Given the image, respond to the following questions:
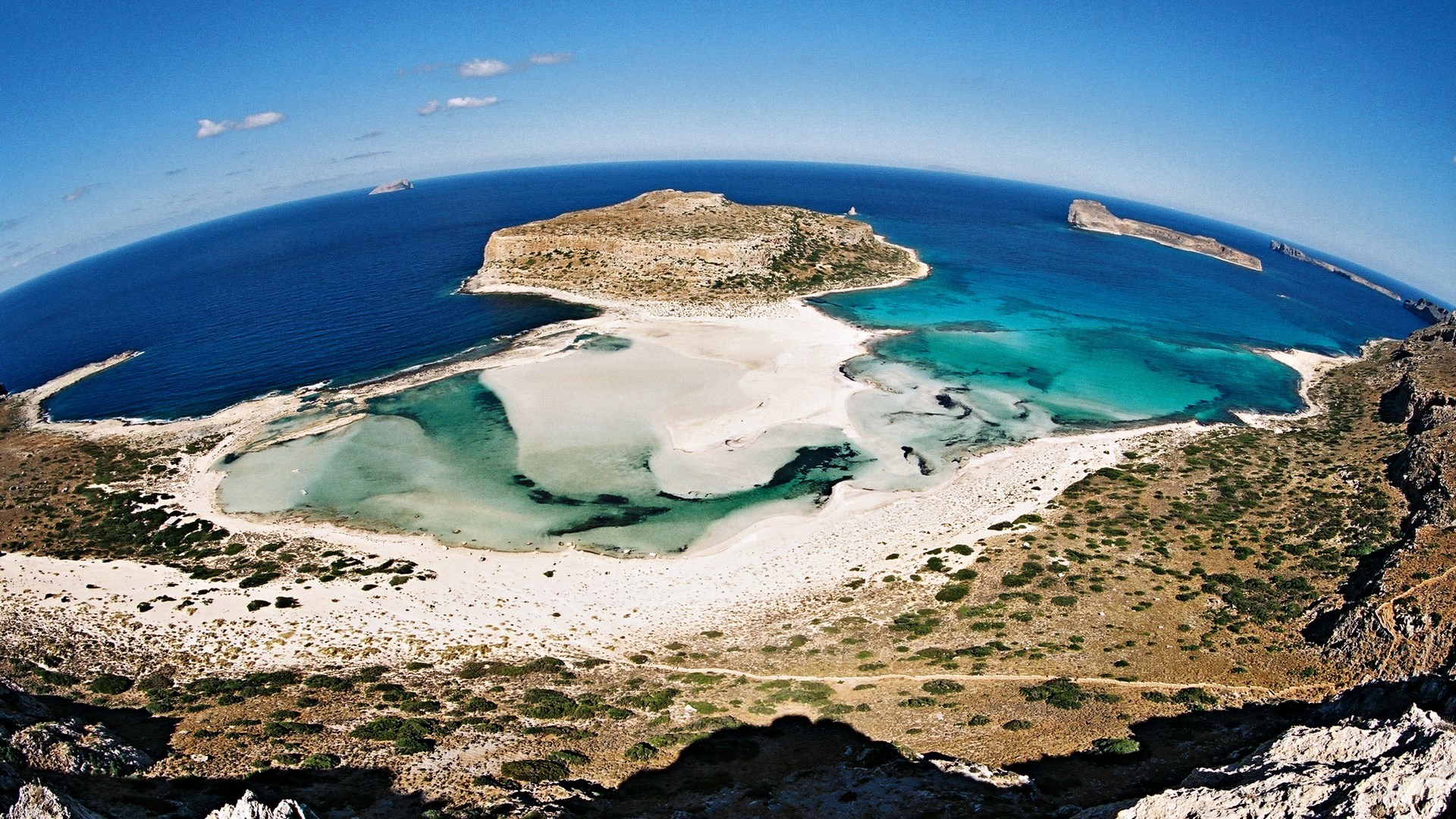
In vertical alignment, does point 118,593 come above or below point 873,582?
below

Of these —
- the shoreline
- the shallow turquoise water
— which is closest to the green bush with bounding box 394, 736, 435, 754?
the shoreline

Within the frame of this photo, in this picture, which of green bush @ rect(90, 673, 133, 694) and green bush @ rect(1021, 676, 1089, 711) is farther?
green bush @ rect(90, 673, 133, 694)

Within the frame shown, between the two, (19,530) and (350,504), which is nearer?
(19,530)

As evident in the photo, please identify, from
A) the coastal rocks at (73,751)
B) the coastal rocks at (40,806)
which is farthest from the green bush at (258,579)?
the coastal rocks at (40,806)

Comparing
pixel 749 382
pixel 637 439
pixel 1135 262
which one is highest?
pixel 1135 262

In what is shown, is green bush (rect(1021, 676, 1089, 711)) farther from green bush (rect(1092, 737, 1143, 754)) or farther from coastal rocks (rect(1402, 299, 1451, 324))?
coastal rocks (rect(1402, 299, 1451, 324))

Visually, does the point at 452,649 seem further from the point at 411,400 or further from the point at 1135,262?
the point at 1135,262

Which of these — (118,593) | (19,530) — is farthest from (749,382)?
(19,530)
